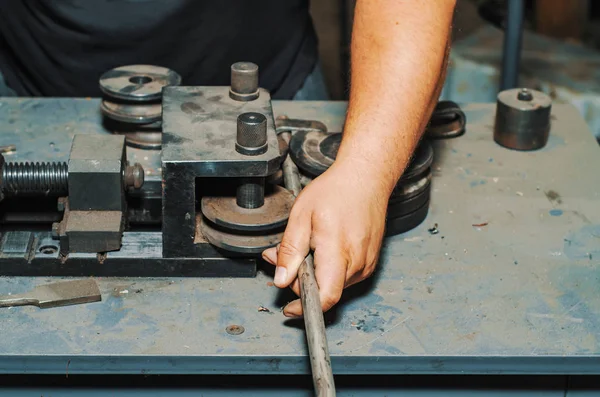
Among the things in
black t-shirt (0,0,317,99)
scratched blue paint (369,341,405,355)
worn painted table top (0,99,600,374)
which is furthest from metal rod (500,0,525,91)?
scratched blue paint (369,341,405,355)

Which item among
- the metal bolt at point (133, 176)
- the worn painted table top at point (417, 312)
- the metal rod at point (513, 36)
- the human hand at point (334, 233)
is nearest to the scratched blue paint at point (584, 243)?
the worn painted table top at point (417, 312)

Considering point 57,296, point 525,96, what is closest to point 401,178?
point 525,96

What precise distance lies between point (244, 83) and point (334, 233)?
0.32 metres

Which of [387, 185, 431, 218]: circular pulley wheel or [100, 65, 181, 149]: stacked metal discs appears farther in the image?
[100, 65, 181, 149]: stacked metal discs

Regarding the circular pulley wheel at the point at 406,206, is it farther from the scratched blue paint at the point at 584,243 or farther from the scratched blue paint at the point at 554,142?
the scratched blue paint at the point at 554,142

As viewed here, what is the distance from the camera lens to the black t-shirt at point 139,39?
1442 mm

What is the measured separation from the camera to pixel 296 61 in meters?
1.65

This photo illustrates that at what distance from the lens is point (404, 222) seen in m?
1.15

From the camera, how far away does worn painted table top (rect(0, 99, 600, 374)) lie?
0.93m

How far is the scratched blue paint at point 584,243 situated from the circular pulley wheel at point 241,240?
390mm

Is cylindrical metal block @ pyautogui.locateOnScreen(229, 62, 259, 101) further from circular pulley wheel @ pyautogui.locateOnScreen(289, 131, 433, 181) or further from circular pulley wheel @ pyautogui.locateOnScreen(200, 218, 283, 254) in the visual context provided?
circular pulley wheel @ pyautogui.locateOnScreen(200, 218, 283, 254)

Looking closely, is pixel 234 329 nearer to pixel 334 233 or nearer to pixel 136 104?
pixel 334 233

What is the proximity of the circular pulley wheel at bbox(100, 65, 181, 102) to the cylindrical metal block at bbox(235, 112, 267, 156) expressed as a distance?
302 millimetres

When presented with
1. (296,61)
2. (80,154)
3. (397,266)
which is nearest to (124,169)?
(80,154)
